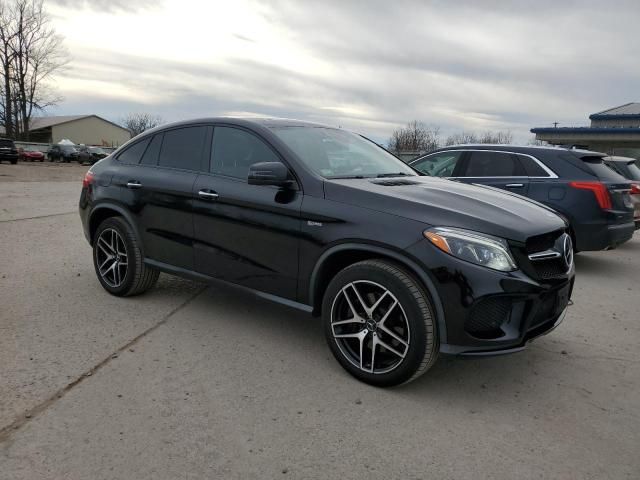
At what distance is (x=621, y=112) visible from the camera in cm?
3997

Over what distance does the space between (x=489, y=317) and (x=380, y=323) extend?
0.65m

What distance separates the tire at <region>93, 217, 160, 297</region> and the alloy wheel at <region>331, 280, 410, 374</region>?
2.21 meters

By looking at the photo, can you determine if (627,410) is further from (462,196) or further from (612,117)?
(612,117)

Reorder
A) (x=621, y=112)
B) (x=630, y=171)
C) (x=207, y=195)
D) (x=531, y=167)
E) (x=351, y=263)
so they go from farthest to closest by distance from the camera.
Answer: (x=621, y=112), (x=630, y=171), (x=531, y=167), (x=207, y=195), (x=351, y=263)

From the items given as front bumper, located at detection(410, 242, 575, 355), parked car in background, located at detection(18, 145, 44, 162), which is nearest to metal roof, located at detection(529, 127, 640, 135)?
front bumper, located at detection(410, 242, 575, 355)

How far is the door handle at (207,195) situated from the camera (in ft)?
13.3

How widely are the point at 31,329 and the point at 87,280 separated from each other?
1.53 metres

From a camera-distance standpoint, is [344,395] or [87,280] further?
[87,280]

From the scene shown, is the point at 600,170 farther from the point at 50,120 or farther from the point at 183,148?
the point at 50,120

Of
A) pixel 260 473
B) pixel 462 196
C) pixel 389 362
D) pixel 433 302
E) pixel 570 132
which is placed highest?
pixel 570 132

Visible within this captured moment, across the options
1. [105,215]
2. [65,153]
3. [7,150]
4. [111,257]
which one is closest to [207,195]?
[111,257]

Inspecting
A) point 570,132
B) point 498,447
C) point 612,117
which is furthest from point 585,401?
point 612,117

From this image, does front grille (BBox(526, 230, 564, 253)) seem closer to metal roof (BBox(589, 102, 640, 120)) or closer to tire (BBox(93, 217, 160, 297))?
tire (BBox(93, 217, 160, 297))

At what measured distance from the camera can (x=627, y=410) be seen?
3086 millimetres
